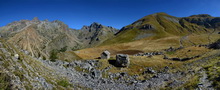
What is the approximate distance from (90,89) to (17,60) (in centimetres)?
1207

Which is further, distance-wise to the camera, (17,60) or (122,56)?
(122,56)

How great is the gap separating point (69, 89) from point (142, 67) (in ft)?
97.9

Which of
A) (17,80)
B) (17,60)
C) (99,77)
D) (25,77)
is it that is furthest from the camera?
(99,77)

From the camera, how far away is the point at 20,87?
12016 millimetres

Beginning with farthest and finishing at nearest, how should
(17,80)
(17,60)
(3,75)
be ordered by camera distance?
(17,60), (17,80), (3,75)

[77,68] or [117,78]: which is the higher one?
[77,68]

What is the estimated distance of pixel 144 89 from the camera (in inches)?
999

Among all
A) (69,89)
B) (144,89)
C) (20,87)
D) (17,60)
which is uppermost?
(17,60)

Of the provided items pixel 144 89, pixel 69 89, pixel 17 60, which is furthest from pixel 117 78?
pixel 17 60

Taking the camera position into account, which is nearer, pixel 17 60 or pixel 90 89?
pixel 17 60

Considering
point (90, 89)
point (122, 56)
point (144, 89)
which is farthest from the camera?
point (122, 56)

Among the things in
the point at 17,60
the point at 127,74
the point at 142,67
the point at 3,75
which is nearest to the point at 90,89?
the point at 17,60

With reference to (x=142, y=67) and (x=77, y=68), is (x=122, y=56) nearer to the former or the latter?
(x=142, y=67)

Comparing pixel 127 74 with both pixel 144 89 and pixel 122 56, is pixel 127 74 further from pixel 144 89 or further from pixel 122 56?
pixel 144 89
